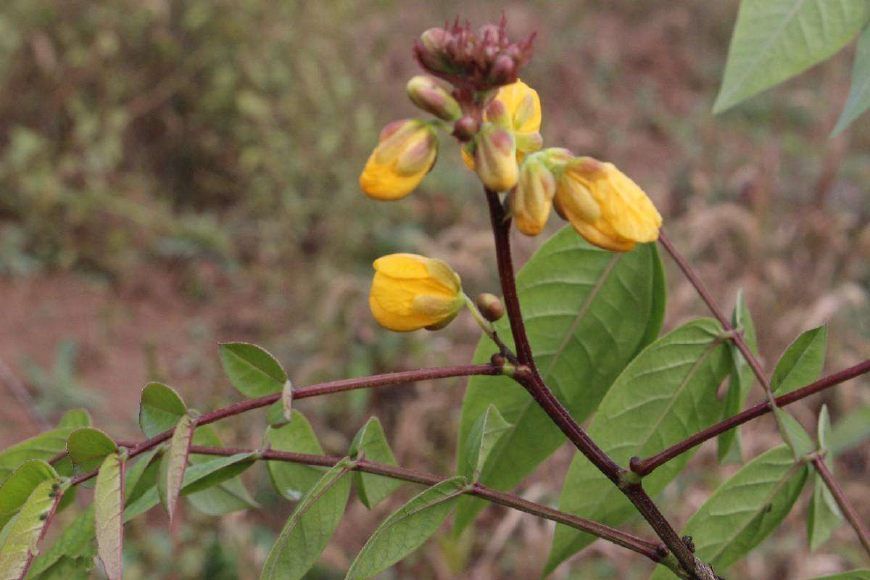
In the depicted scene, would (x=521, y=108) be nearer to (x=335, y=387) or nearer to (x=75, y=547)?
(x=335, y=387)

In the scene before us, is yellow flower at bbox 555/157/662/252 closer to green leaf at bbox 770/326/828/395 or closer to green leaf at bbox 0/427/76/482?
green leaf at bbox 770/326/828/395

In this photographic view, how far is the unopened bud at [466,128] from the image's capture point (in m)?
0.54

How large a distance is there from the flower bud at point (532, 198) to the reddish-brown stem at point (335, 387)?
0.09 metres

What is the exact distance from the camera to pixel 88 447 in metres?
0.61

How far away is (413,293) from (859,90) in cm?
32

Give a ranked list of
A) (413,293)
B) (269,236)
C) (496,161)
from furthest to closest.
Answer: (269,236) < (413,293) < (496,161)

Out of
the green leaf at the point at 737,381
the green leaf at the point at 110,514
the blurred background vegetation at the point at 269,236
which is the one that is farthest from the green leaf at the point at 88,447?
the blurred background vegetation at the point at 269,236

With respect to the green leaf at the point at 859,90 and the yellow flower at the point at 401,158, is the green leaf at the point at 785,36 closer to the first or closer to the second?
the green leaf at the point at 859,90

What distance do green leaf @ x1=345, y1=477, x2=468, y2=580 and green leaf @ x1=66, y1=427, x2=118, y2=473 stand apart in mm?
167

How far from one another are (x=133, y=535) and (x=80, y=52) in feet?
6.19

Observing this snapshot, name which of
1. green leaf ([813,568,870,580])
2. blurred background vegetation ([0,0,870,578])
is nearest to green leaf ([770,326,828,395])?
green leaf ([813,568,870,580])

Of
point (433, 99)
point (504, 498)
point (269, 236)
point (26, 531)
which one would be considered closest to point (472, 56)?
point (433, 99)

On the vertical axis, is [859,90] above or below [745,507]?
above

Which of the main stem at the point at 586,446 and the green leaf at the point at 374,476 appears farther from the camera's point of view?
the green leaf at the point at 374,476
